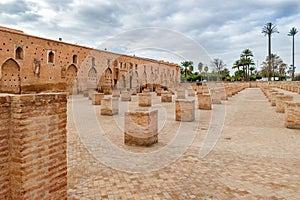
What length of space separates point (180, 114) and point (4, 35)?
65.0 feet

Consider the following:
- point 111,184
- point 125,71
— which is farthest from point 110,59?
point 111,184

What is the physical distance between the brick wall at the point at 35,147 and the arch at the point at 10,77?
21.8 m

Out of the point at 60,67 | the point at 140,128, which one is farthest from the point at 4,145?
the point at 60,67

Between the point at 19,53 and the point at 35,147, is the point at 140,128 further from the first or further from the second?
the point at 19,53

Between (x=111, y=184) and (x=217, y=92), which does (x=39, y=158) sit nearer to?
(x=111, y=184)

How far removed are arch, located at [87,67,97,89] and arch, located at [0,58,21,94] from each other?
9700 millimetres

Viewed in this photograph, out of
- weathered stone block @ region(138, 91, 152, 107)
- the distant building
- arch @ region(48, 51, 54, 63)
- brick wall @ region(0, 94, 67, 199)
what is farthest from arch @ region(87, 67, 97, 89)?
brick wall @ region(0, 94, 67, 199)

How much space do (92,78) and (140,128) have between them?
1076 inches

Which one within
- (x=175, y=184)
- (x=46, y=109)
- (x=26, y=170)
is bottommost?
(x=175, y=184)

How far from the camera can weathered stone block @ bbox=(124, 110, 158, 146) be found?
5.71 metres

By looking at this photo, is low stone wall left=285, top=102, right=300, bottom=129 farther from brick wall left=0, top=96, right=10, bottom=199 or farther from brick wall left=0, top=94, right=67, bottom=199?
brick wall left=0, top=96, right=10, bottom=199

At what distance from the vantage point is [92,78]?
31656 millimetres

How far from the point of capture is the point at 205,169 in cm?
427

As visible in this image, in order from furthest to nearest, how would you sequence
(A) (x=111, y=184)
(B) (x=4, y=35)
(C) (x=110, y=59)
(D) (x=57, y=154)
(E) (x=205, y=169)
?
(C) (x=110, y=59) → (B) (x=4, y=35) → (E) (x=205, y=169) → (A) (x=111, y=184) → (D) (x=57, y=154)
